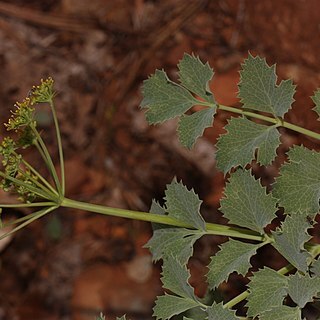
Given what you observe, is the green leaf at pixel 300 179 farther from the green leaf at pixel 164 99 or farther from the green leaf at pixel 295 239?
the green leaf at pixel 164 99

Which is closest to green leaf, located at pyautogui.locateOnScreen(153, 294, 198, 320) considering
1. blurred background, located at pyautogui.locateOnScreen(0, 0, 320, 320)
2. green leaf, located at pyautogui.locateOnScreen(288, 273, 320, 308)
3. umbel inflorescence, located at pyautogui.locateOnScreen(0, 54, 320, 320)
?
umbel inflorescence, located at pyautogui.locateOnScreen(0, 54, 320, 320)

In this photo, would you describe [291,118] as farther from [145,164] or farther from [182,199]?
[182,199]

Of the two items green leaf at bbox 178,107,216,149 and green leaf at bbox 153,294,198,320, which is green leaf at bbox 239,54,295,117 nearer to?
green leaf at bbox 178,107,216,149

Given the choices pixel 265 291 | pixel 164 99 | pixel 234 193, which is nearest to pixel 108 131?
pixel 164 99

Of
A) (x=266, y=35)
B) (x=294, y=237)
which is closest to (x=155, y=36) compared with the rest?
(x=266, y=35)

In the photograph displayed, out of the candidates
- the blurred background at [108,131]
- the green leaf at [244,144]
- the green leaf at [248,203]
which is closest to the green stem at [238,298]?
the green leaf at [248,203]
